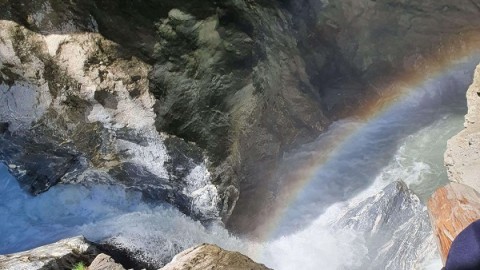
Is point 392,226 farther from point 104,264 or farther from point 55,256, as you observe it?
point 55,256

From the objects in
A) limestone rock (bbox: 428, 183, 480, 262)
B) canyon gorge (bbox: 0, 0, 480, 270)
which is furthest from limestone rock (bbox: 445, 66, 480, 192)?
limestone rock (bbox: 428, 183, 480, 262)

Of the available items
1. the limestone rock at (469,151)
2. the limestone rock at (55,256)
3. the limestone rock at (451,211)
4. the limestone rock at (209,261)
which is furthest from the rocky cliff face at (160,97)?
the limestone rock at (451,211)

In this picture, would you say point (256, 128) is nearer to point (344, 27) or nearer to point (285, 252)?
point (285, 252)

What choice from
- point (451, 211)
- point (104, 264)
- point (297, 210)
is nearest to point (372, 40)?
point (297, 210)

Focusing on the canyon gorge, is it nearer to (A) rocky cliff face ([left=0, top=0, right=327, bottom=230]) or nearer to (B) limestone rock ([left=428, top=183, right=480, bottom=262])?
(A) rocky cliff face ([left=0, top=0, right=327, bottom=230])

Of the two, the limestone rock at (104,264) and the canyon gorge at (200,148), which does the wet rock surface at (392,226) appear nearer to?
the canyon gorge at (200,148)

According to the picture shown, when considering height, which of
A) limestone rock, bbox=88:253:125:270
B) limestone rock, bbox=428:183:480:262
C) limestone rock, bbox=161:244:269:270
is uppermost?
limestone rock, bbox=428:183:480:262
